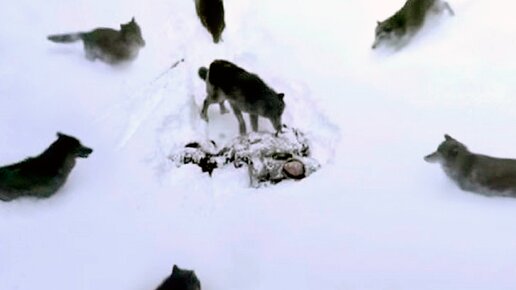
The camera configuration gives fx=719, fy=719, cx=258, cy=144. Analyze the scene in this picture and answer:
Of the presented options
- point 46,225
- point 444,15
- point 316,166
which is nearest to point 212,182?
point 316,166

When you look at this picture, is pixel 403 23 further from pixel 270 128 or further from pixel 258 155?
pixel 258 155

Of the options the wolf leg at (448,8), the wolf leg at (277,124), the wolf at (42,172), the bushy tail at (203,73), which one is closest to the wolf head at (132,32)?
the bushy tail at (203,73)

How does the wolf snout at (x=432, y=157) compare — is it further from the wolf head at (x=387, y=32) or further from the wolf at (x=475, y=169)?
the wolf head at (x=387, y=32)

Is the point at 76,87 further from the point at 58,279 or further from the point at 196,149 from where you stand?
the point at 58,279

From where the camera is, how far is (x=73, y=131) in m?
4.77

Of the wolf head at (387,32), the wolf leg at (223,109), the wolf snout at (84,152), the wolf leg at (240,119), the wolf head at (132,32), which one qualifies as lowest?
the wolf snout at (84,152)

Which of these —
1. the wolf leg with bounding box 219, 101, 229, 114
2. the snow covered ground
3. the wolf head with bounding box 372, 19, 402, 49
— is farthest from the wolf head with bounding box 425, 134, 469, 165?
the wolf leg with bounding box 219, 101, 229, 114

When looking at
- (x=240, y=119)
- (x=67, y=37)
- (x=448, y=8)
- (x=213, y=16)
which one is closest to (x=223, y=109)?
(x=240, y=119)

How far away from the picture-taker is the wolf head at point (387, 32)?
5.34 metres

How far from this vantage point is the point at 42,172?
420cm

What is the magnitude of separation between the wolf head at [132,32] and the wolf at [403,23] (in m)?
1.79

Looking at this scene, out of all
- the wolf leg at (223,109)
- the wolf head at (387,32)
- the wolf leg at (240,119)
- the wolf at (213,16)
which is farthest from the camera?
the wolf at (213,16)

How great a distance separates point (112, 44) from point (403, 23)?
2179mm

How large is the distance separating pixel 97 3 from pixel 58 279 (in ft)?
10.2
